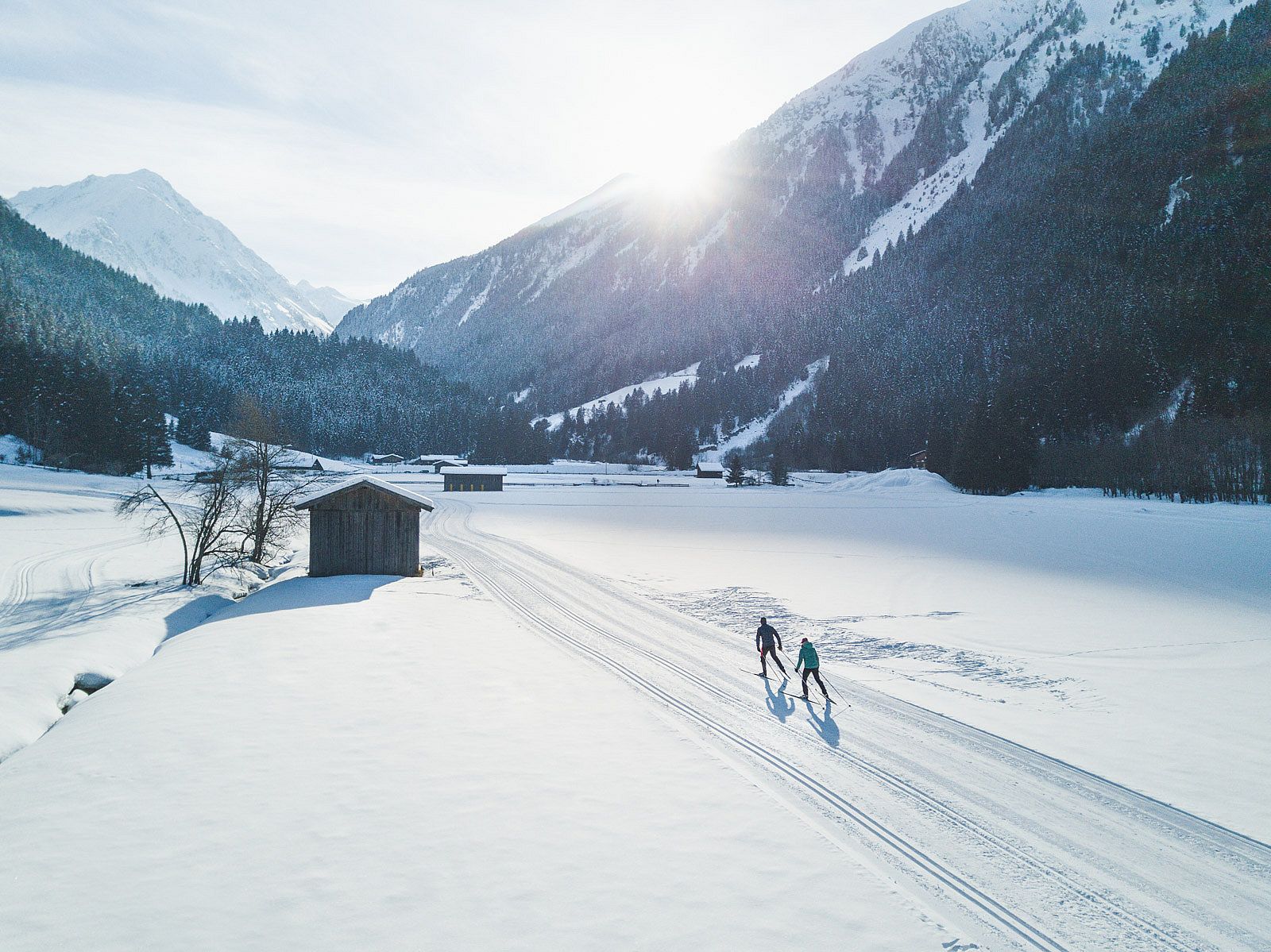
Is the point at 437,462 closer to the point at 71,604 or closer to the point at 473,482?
the point at 473,482

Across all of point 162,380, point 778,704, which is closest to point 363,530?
point 778,704

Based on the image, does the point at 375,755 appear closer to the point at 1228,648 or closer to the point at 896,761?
the point at 896,761

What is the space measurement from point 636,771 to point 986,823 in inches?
204

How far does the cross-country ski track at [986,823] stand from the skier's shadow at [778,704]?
5 cm

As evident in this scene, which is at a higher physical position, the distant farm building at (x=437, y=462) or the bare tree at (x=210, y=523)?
the distant farm building at (x=437, y=462)

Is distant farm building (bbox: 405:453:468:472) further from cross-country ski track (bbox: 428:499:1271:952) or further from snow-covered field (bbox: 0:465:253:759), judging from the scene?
cross-country ski track (bbox: 428:499:1271:952)

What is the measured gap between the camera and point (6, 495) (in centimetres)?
5434

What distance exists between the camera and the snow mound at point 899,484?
8138 centimetres

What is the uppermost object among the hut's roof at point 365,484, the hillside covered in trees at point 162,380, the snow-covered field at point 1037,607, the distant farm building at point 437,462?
the hillside covered in trees at point 162,380

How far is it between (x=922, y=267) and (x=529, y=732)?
191 m

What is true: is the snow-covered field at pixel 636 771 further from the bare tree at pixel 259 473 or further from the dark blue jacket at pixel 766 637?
the bare tree at pixel 259 473

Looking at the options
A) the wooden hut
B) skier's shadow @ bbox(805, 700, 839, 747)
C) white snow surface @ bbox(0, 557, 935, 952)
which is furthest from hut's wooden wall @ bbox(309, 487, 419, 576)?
skier's shadow @ bbox(805, 700, 839, 747)

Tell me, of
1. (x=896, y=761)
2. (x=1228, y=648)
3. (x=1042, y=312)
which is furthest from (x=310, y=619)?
(x=1042, y=312)

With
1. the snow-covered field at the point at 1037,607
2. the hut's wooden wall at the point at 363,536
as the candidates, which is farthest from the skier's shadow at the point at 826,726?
the hut's wooden wall at the point at 363,536
